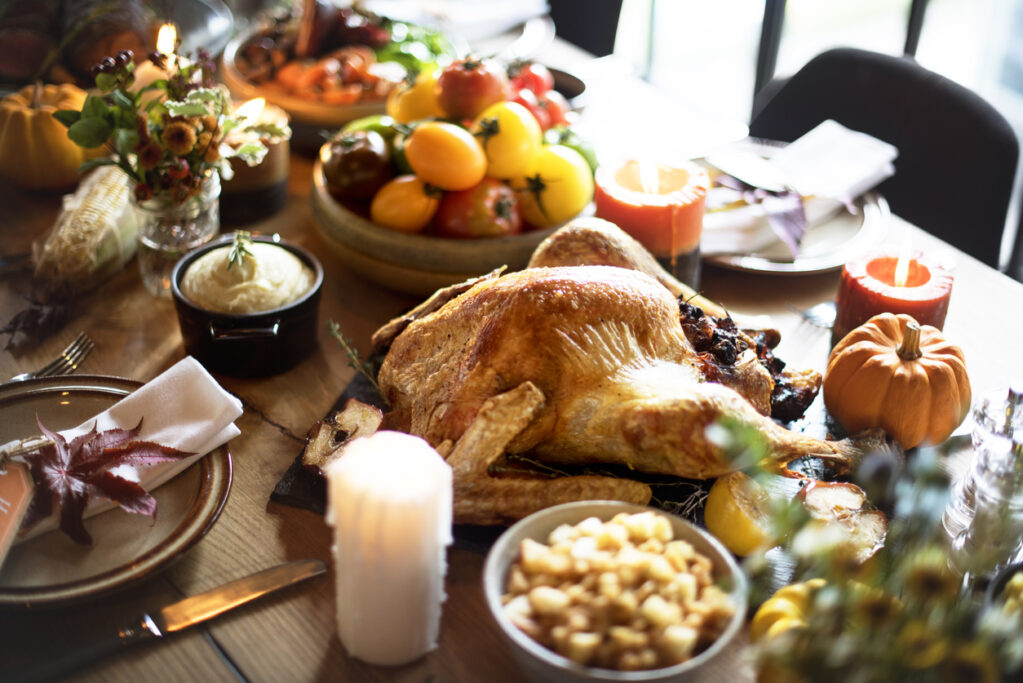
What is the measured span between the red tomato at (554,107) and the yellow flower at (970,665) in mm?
1432

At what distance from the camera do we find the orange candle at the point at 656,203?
149 cm

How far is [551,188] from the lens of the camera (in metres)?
1.62

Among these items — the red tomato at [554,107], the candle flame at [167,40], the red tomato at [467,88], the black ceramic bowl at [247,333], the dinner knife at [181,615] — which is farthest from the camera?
the red tomato at [554,107]

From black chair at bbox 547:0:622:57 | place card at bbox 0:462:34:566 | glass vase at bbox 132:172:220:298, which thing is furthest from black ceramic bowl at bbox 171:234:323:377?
black chair at bbox 547:0:622:57

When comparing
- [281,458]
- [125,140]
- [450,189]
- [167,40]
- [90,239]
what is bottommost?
[281,458]

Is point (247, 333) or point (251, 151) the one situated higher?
point (251, 151)

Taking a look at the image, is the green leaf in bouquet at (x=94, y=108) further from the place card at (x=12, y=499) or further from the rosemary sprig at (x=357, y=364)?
the place card at (x=12, y=499)

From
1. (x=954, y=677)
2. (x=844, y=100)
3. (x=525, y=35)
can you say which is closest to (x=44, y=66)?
(x=525, y=35)

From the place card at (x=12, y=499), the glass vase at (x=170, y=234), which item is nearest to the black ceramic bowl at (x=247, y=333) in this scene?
the glass vase at (x=170, y=234)

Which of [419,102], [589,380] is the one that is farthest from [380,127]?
[589,380]

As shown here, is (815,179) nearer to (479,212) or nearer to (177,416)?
Result: (479,212)

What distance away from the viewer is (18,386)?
1.25 meters

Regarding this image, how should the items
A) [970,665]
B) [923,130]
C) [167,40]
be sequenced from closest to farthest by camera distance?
[970,665] < [167,40] < [923,130]

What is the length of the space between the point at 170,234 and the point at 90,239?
14 centimetres
